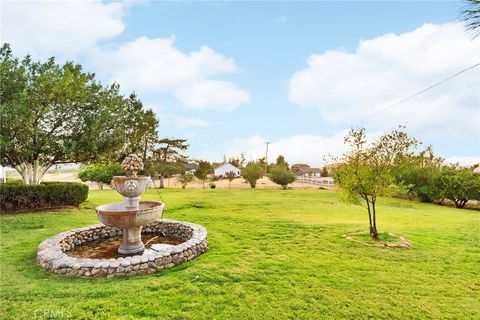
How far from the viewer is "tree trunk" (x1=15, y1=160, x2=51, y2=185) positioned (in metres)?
14.3

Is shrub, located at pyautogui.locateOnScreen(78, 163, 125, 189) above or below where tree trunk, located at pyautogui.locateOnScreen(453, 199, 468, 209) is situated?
above

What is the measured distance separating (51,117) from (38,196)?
395 cm

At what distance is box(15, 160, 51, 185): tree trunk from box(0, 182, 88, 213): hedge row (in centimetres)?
71

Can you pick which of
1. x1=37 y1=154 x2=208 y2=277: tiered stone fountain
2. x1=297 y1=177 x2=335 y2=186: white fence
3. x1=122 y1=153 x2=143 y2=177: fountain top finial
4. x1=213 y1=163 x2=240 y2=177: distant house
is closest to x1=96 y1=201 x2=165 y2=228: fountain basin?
x1=37 y1=154 x2=208 y2=277: tiered stone fountain

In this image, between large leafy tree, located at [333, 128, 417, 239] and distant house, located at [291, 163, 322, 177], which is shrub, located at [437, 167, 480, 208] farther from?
distant house, located at [291, 163, 322, 177]

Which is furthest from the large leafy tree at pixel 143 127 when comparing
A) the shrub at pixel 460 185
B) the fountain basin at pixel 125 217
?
the shrub at pixel 460 185

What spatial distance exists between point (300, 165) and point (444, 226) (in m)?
73.6

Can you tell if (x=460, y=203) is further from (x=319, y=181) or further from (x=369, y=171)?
(x=369, y=171)

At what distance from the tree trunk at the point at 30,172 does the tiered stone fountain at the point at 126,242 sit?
809 cm

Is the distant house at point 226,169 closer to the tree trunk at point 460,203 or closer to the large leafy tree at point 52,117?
the tree trunk at point 460,203

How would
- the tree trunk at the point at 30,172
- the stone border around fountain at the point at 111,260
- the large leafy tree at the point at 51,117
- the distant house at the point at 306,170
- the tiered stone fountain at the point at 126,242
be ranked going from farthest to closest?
the distant house at the point at 306,170
the tree trunk at the point at 30,172
the large leafy tree at the point at 51,117
the tiered stone fountain at the point at 126,242
the stone border around fountain at the point at 111,260

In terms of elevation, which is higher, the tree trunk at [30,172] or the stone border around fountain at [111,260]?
the tree trunk at [30,172]

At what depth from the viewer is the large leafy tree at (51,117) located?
1218 centimetres

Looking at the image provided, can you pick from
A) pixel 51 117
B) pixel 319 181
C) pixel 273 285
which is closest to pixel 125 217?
pixel 273 285
